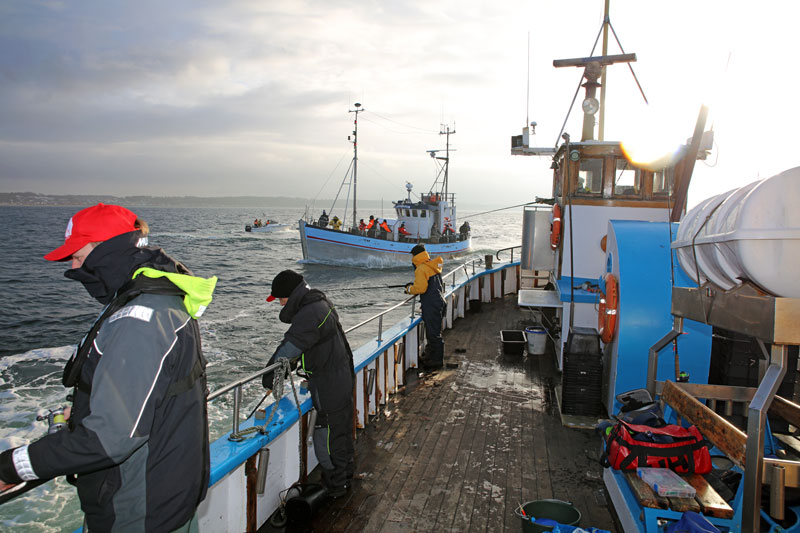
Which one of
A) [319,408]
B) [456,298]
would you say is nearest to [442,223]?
A: [456,298]

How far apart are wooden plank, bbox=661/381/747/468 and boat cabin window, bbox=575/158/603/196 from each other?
5026 mm

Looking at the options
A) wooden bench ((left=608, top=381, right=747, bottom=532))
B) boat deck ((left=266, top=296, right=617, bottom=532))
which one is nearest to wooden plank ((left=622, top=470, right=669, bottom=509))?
wooden bench ((left=608, top=381, right=747, bottom=532))

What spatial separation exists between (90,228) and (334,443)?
2.68 m

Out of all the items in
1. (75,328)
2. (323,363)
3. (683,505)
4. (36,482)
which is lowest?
(75,328)

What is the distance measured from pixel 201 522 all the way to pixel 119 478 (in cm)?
156

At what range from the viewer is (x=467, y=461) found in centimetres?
473

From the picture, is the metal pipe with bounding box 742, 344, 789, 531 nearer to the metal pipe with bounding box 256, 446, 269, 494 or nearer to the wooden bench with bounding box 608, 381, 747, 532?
the wooden bench with bounding box 608, 381, 747, 532

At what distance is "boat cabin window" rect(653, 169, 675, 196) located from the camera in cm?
775

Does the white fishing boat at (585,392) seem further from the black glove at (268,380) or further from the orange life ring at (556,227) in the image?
the black glove at (268,380)

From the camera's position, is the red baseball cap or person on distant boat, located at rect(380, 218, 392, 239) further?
person on distant boat, located at rect(380, 218, 392, 239)

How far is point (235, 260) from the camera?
1702 inches

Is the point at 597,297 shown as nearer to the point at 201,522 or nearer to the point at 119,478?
the point at 201,522

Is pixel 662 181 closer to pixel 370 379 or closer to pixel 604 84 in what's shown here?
pixel 604 84

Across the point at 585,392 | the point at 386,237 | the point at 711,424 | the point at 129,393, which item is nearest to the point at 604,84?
the point at 585,392
